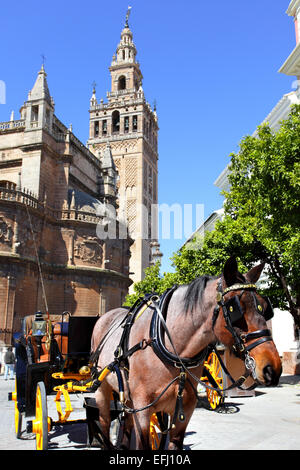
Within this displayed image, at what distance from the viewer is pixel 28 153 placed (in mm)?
28797

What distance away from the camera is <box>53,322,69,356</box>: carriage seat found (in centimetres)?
696

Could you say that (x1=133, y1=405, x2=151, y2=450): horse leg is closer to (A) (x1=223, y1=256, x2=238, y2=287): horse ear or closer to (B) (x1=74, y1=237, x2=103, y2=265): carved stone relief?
(A) (x1=223, y1=256, x2=238, y2=287): horse ear

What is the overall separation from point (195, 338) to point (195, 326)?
103 mm

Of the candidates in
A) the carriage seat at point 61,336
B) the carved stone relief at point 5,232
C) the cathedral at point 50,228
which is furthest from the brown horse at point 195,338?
the carved stone relief at point 5,232

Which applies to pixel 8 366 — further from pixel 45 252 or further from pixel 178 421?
pixel 178 421

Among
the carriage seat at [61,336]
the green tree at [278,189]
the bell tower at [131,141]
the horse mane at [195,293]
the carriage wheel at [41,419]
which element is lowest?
the carriage wheel at [41,419]

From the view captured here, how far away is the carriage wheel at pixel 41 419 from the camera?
16.8 ft

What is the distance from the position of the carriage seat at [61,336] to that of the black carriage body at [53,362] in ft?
0.10

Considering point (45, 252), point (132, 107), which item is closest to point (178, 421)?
point (45, 252)

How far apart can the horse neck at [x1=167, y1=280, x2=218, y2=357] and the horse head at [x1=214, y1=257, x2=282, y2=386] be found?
16cm

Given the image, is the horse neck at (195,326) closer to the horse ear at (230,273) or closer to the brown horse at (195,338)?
the brown horse at (195,338)

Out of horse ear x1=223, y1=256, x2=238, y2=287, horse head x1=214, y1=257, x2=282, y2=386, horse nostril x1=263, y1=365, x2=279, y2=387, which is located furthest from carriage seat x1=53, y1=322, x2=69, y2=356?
horse nostril x1=263, y1=365, x2=279, y2=387

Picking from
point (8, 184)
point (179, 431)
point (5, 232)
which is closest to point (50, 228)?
point (5, 232)

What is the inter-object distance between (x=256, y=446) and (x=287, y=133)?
8.55 metres
